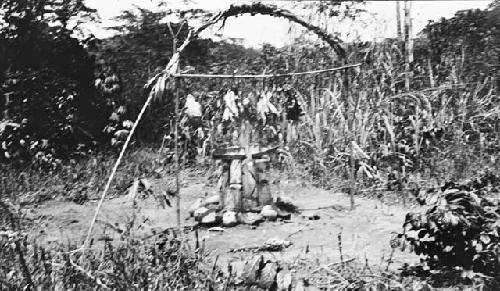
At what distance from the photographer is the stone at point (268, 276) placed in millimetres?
2916

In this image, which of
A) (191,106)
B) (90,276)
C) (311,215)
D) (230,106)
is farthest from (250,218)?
(90,276)

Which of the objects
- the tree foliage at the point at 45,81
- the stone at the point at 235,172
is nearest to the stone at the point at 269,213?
the stone at the point at 235,172

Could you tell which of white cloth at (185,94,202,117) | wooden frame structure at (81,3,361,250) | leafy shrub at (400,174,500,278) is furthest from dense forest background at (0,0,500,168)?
leafy shrub at (400,174,500,278)

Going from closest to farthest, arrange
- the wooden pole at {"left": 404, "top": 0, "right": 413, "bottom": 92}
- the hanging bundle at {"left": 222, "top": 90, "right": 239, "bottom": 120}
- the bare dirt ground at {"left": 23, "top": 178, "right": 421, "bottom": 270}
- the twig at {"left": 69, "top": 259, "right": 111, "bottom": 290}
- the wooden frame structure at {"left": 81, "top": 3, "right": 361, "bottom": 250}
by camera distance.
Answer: the twig at {"left": 69, "top": 259, "right": 111, "bottom": 290} < the wooden frame structure at {"left": 81, "top": 3, "right": 361, "bottom": 250} < the bare dirt ground at {"left": 23, "top": 178, "right": 421, "bottom": 270} < the hanging bundle at {"left": 222, "top": 90, "right": 239, "bottom": 120} < the wooden pole at {"left": 404, "top": 0, "right": 413, "bottom": 92}

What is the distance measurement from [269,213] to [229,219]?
1.14 ft

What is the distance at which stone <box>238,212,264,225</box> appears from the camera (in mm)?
4980

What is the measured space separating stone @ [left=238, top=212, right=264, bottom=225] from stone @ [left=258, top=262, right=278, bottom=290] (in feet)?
6.56

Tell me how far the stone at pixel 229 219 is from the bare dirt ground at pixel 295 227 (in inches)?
2.4

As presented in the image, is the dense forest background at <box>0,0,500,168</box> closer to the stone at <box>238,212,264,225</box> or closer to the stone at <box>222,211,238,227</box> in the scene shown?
the stone at <box>238,212,264,225</box>

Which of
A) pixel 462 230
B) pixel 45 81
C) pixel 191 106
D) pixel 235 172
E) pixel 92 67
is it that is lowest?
pixel 462 230

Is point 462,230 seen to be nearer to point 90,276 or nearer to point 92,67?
point 90,276

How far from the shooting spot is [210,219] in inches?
195

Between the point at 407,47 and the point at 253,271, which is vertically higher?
the point at 407,47

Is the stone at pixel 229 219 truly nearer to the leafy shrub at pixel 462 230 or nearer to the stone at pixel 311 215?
the stone at pixel 311 215
